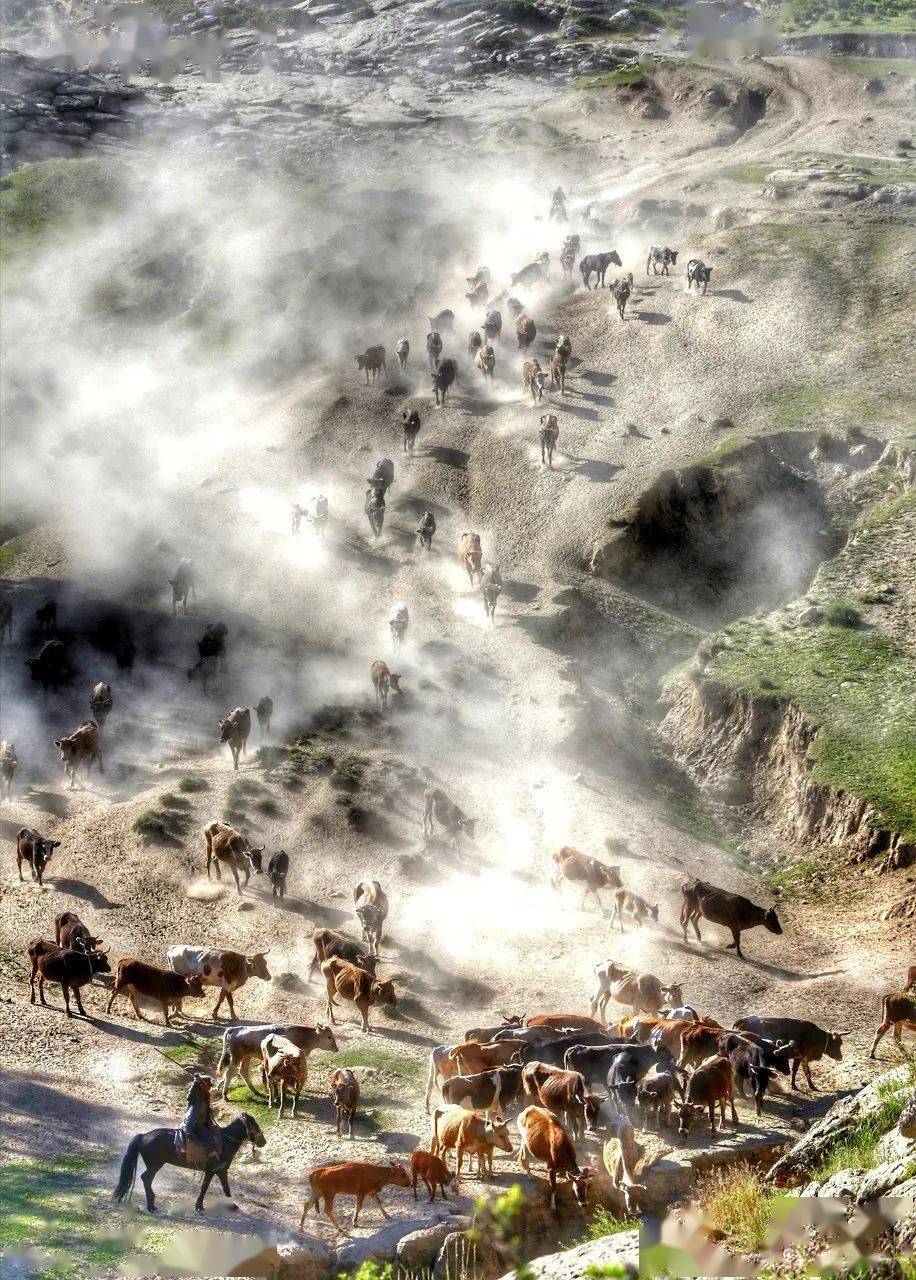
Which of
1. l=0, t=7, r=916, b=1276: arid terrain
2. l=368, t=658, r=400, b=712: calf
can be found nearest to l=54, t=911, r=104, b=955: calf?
l=0, t=7, r=916, b=1276: arid terrain

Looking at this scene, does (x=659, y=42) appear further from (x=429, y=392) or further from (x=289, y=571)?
(x=289, y=571)

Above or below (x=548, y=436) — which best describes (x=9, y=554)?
below

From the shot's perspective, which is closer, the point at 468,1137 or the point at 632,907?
the point at 468,1137

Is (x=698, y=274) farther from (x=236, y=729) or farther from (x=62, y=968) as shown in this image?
(x=62, y=968)

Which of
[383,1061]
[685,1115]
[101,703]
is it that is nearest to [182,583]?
[101,703]

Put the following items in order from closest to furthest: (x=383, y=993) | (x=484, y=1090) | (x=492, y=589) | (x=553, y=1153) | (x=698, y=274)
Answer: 1. (x=553, y=1153)
2. (x=484, y=1090)
3. (x=383, y=993)
4. (x=492, y=589)
5. (x=698, y=274)

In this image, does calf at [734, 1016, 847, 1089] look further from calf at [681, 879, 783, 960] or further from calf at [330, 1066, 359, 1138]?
calf at [330, 1066, 359, 1138]
